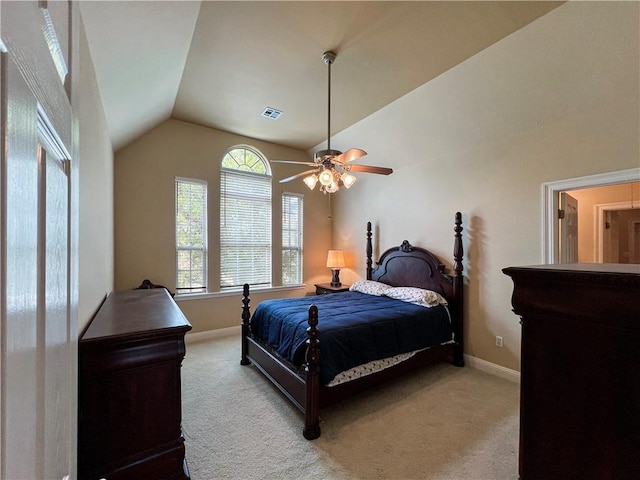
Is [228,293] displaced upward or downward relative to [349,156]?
downward

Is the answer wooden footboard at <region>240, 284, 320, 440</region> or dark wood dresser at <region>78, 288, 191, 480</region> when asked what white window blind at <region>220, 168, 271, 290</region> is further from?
dark wood dresser at <region>78, 288, 191, 480</region>

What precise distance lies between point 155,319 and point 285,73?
249 cm

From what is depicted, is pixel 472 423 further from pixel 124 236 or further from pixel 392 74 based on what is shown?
pixel 124 236

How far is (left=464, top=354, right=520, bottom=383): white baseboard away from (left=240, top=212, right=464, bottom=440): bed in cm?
10

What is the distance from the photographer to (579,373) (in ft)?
2.79

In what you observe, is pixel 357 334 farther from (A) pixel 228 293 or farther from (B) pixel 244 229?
(B) pixel 244 229

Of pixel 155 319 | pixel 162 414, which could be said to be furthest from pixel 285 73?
pixel 162 414

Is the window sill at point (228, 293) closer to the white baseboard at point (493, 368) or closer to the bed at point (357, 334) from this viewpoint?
the bed at point (357, 334)

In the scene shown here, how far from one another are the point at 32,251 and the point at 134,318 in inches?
62.0

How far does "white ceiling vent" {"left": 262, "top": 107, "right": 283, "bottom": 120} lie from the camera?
3.60 meters

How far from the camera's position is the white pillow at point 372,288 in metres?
3.95

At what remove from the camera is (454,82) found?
283cm

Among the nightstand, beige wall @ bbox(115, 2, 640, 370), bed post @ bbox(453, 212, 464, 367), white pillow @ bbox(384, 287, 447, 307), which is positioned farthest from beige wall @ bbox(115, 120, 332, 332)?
bed post @ bbox(453, 212, 464, 367)

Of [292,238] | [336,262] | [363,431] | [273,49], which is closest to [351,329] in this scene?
[363,431]
